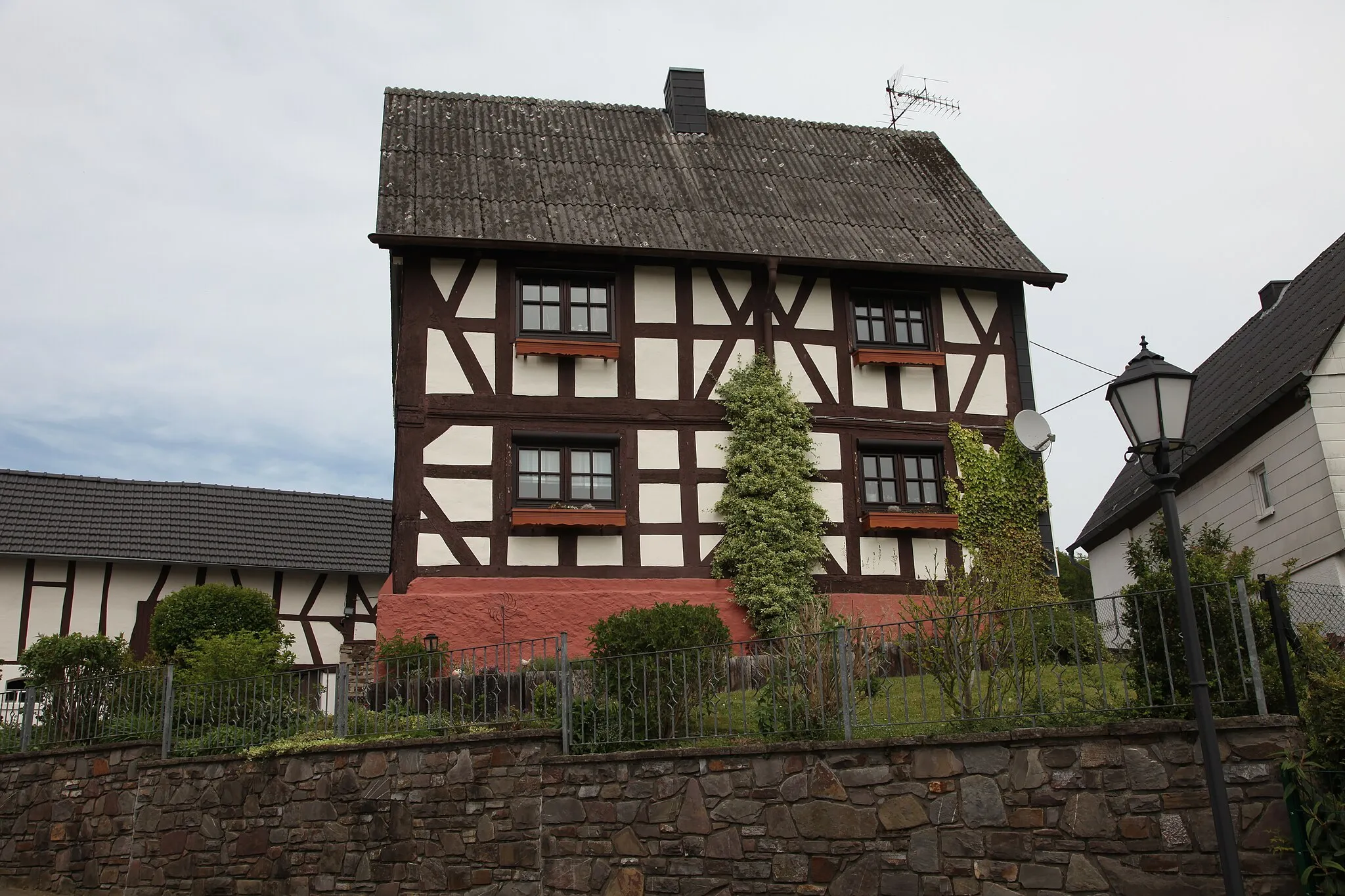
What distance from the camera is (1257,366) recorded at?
61.4 feet

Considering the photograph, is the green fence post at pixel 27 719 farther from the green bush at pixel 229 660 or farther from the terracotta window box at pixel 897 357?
the terracotta window box at pixel 897 357

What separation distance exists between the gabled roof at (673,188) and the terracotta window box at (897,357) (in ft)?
3.80

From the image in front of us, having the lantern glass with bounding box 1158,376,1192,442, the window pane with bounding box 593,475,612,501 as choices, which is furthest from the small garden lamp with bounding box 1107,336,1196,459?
the window pane with bounding box 593,475,612,501

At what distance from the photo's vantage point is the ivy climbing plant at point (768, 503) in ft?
53.7

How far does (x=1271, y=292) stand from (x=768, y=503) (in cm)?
1062

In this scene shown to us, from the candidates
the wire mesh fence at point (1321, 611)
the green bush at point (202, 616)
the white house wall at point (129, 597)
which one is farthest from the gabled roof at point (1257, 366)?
the white house wall at point (129, 597)

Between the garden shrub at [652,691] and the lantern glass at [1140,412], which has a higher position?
the lantern glass at [1140,412]

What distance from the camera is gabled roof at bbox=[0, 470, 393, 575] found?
23.1 meters

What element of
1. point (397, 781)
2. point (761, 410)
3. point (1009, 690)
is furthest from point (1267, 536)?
point (397, 781)

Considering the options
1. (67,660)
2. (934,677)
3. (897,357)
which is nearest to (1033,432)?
(897,357)

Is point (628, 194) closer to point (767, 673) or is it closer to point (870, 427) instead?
point (870, 427)

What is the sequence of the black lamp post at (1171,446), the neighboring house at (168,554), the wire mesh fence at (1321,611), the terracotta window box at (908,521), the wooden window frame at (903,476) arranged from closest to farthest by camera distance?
the black lamp post at (1171,446)
the wire mesh fence at (1321,611)
the terracotta window box at (908,521)
the wooden window frame at (903,476)
the neighboring house at (168,554)

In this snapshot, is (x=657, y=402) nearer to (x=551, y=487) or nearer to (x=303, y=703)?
(x=551, y=487)

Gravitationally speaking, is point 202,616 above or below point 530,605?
above
